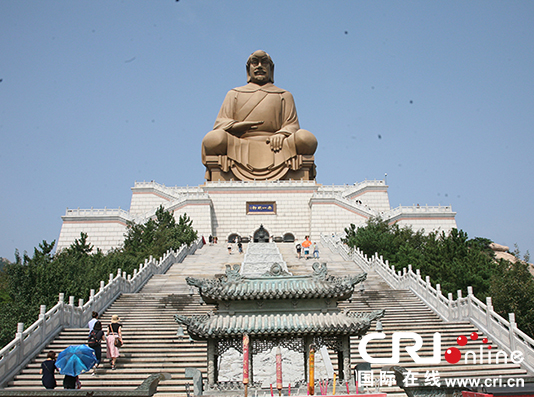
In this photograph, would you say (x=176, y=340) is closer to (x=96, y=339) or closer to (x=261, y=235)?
(x=96, y=339)

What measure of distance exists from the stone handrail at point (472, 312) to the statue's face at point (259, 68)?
21.8 meters

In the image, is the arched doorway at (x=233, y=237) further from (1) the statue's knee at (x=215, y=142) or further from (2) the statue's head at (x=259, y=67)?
(2) the statue's head at (x=259, y=67)

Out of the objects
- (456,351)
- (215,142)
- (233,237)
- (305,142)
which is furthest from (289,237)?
(456,351)

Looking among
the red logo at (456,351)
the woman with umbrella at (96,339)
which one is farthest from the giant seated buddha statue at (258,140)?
the woman with umbrella at (96,339)

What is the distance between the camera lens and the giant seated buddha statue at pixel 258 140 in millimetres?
32781

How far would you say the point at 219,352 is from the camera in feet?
23.4

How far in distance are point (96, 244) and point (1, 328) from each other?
17.7m

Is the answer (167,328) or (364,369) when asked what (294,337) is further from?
(167,328)

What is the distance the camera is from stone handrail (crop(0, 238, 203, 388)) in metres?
9.09

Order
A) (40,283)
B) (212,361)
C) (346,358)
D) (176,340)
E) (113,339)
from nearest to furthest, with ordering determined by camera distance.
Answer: (212,361) → (346,358) → (113,339) → (176,340) → (40,283)

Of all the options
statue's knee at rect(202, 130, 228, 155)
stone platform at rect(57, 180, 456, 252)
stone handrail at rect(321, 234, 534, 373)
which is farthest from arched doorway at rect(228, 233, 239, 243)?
stone handrail at rect(321, 234, 534, 373)

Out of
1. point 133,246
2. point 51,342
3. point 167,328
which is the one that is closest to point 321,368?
point 167,328

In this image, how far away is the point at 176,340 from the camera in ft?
34.8

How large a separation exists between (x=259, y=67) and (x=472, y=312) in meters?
27.8
